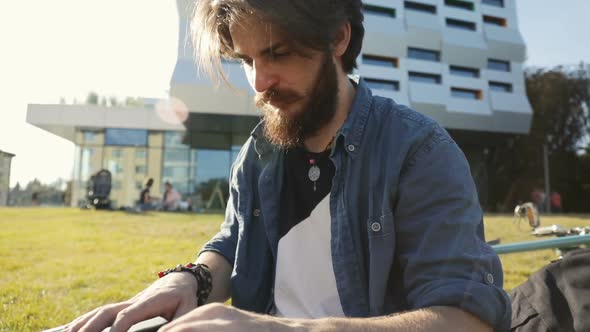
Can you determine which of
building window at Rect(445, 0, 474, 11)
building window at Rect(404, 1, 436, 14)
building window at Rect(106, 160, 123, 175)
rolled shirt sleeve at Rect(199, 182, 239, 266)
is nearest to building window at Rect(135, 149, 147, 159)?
building window at Rect(106, 160, 123, 175)

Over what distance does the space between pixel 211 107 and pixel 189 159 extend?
9.39 ft

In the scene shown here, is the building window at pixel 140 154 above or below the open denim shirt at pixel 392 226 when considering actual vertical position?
above

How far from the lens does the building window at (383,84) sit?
2523cm

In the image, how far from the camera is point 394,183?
1301mm

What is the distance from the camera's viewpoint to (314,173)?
5.14 ft

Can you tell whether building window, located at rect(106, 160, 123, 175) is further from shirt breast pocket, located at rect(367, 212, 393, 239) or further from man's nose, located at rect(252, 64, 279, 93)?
shirt breast pocket, located at rect(367, 212, 393, 239)

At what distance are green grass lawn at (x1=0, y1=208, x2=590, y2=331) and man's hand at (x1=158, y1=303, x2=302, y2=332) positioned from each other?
7.25 ft

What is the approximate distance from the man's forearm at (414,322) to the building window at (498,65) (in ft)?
98.3

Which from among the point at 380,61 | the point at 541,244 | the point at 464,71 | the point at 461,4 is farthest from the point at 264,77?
the point at 461,4

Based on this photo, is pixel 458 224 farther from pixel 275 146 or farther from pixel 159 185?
pixel 159 185

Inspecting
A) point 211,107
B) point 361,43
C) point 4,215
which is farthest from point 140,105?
point 361,43

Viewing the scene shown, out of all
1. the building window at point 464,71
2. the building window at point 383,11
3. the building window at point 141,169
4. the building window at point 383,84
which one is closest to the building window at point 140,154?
the building window at point 141,169

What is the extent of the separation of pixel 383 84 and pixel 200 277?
25.2 metres

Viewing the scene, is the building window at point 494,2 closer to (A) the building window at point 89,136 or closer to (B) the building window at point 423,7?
(B) the building window at point 423,7
